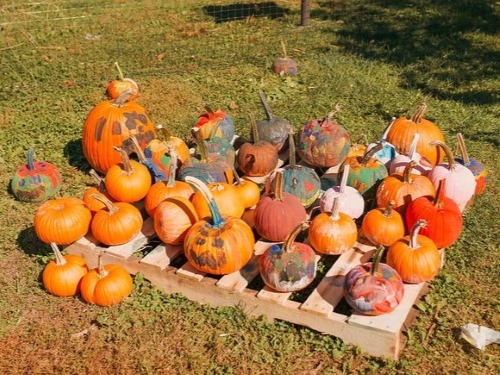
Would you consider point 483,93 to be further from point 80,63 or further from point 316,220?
point 80,63

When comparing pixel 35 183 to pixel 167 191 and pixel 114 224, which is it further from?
pixel 167 191

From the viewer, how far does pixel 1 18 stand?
11211 millimetres

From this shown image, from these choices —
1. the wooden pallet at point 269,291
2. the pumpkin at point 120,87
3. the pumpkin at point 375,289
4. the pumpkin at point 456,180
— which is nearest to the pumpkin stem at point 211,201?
the wooden pallet at point 269,291

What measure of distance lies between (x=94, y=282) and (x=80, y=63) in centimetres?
566

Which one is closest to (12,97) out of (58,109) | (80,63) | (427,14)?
(58,109)

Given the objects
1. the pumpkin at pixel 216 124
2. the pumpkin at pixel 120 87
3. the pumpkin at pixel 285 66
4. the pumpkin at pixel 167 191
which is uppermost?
the pumpkin at pixel 216 124

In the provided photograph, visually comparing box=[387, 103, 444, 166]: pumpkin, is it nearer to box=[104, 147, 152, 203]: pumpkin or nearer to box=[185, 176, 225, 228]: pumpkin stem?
box=[185, 176, 225, 228]: pumpkin stem

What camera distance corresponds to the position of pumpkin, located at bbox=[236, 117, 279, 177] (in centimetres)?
570

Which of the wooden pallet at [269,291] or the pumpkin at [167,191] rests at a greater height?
the pumpkin at [167,191]

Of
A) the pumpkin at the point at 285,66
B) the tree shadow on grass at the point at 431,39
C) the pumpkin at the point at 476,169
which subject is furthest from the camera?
the pumpkin at the point at 285,66

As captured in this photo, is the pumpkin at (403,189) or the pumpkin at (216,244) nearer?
the pumpkin at (216,244)

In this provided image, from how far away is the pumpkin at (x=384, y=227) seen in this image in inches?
184

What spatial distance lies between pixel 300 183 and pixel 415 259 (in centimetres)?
124

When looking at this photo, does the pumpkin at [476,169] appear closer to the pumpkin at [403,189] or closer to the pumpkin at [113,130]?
the pumpkin at [403,189]
